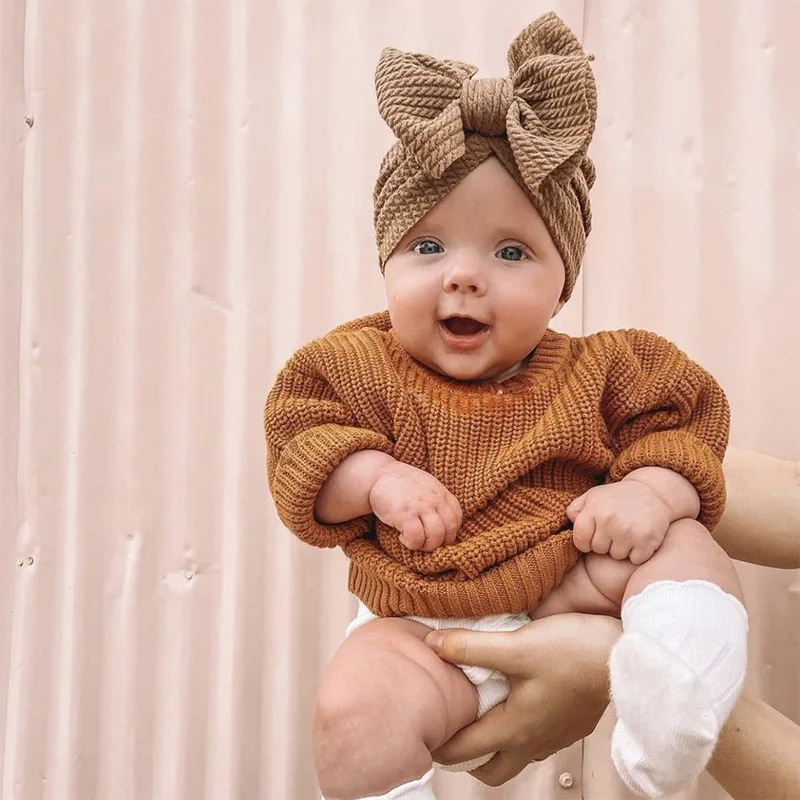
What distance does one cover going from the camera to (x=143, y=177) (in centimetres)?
171

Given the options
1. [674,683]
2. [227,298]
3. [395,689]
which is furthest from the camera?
[227,298]

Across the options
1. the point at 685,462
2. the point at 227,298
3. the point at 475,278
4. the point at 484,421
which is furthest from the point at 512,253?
the point at 227,298

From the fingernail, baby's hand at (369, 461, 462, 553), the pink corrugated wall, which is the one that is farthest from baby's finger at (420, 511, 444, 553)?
the pink corrugated wall

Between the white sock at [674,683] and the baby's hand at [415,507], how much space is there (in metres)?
0.21

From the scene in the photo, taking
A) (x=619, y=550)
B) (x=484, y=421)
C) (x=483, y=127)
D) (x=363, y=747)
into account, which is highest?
(x=483, y=127)

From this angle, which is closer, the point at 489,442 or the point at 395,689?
the point at 395,689

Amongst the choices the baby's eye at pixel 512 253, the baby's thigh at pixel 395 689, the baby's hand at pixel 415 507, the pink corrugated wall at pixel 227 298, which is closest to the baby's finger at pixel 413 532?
the baby's hand at pixel 415 507

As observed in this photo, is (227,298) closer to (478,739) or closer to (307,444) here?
(307,444)

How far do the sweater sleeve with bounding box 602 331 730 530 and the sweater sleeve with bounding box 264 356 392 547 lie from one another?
0.87ft

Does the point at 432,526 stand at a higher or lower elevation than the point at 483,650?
higher

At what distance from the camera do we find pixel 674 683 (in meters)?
0.72

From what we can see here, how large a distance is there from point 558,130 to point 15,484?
127 centimetres

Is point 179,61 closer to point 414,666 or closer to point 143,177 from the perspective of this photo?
point 143,177

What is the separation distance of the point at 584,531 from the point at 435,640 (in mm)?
191
